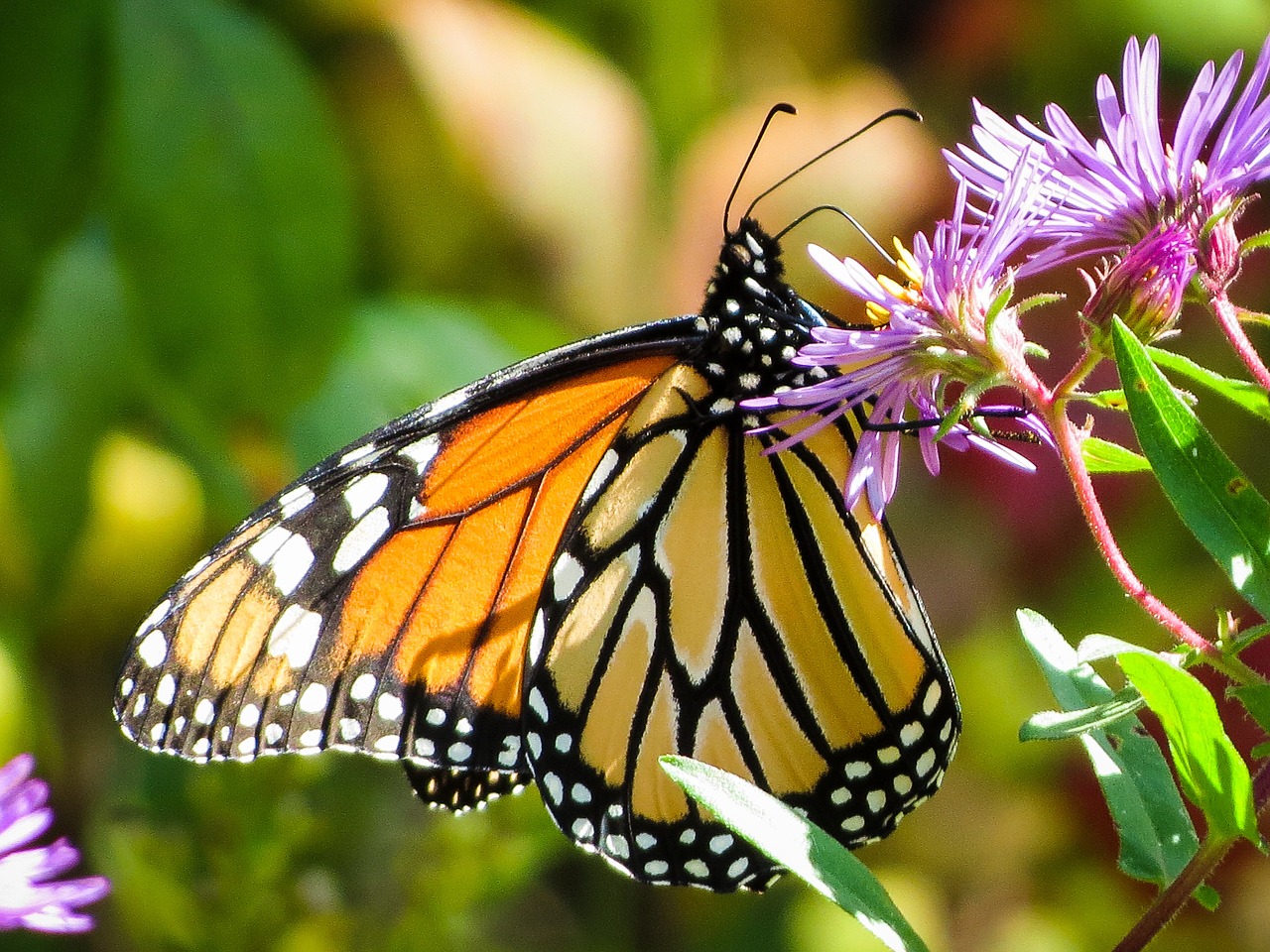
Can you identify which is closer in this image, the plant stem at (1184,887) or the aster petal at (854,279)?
the plant stem at (1184,887)

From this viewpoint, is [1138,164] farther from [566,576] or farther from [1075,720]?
[566,576]

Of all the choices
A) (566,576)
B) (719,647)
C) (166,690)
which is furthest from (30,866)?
(719,647)

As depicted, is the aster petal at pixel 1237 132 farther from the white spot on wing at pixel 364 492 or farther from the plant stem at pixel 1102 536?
the white spot on wing at pixel 364 492

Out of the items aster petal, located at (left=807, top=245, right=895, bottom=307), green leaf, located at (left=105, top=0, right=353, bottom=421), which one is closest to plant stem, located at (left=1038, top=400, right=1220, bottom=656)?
aster petal, located at (left=807, top=245, right=895, bottom=307)

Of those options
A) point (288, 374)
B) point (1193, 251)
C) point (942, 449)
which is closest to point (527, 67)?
point (288, 374)

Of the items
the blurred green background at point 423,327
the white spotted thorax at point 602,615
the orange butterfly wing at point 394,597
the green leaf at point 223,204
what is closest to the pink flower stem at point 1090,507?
the white spotted thorax at point 602,615

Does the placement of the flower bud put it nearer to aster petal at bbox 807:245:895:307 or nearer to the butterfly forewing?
aster petal at bbox 807:245:895:307
